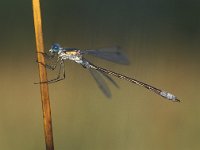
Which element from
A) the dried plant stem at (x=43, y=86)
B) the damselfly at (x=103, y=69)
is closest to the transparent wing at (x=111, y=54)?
the damselfly at (x=103, y=69)

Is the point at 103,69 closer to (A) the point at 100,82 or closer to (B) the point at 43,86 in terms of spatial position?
(A) the point at 100,82

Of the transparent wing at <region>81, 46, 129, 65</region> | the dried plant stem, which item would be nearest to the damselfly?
the transparent wing at <region>81, 46, 129, 65</region>

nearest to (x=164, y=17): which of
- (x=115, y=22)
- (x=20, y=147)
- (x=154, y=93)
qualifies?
(x=115, y=22)

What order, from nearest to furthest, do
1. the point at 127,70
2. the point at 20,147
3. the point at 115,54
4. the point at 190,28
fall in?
the point at 20,147 → the point at 115,54 → the point at 127,70 → the point at 190,28

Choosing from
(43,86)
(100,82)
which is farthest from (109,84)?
(43,86)

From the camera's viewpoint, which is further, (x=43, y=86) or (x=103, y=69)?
(x=103, y=69)

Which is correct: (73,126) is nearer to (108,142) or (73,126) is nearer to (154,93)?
(108,142)
